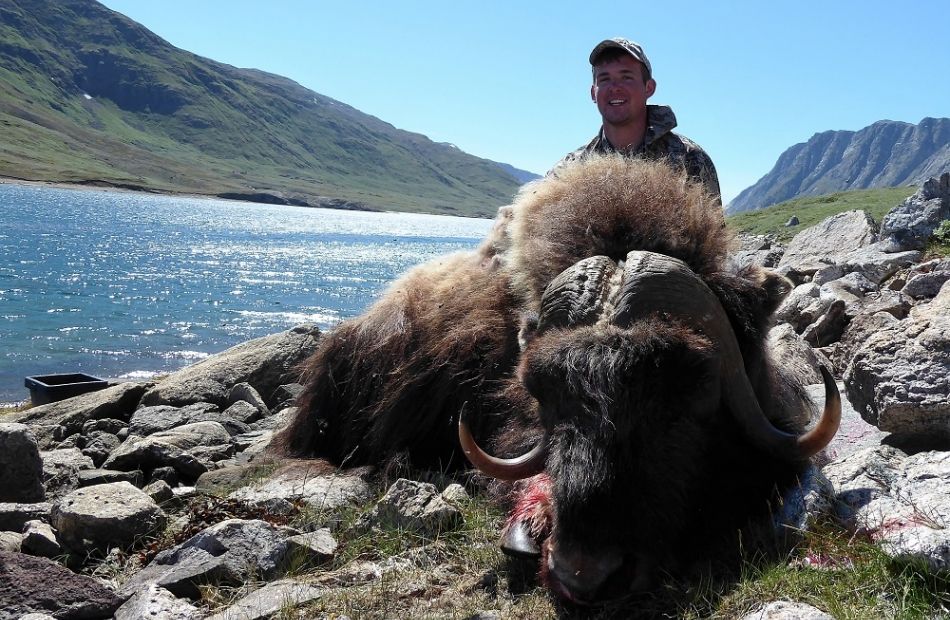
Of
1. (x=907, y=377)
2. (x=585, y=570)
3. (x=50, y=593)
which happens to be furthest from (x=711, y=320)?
(x=50, y=593)

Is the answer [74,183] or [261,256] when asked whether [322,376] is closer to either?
[261,256]

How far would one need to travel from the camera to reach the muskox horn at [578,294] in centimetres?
334

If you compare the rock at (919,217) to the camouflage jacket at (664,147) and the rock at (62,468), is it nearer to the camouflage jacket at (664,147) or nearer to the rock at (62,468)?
the camouflage jacket at (664,147)

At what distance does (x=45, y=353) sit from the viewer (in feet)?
59.6

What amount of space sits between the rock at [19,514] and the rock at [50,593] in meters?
1.15

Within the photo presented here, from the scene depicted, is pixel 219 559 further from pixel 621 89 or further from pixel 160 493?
pixel 621 89

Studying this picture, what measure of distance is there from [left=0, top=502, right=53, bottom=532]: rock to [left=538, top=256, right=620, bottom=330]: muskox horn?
10.8 ft

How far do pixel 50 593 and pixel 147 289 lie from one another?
2929cm

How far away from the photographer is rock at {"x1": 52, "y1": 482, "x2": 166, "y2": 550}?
14.0 feet

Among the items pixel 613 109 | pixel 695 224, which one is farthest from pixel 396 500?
pixel 613 109

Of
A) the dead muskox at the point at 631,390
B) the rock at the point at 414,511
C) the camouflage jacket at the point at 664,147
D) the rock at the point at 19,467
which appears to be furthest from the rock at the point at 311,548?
the camouflage jacket at the point at 664,147

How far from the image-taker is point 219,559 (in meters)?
3.69

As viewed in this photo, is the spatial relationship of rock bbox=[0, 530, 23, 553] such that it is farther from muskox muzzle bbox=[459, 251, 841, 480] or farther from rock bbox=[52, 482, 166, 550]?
muskox muzzle bbox=[459, 251, 841, 480]

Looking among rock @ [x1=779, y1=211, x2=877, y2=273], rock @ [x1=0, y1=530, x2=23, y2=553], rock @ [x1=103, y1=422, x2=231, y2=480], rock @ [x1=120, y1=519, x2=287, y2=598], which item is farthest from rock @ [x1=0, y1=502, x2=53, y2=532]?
rock @ [x1=779, y1=211, x2=877, y2=273]
